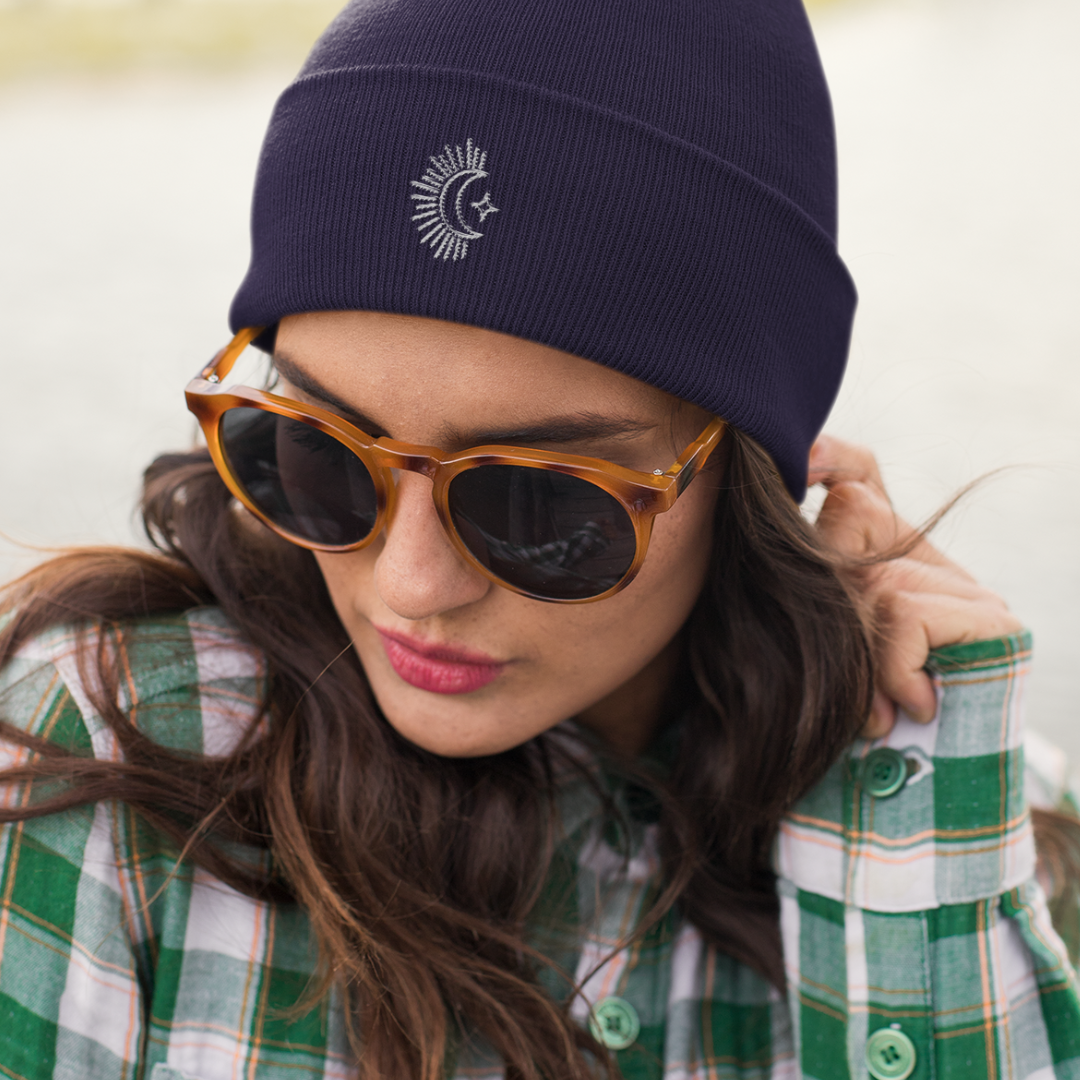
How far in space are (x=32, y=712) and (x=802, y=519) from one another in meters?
0.99

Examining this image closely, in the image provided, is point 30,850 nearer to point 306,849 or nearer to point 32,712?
point 32,712

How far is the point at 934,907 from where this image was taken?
141 cm

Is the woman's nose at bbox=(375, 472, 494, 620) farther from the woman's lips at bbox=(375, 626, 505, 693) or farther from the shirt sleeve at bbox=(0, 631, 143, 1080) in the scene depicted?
the shirt sleeve at bbox=(0, 631, 143, 1080)

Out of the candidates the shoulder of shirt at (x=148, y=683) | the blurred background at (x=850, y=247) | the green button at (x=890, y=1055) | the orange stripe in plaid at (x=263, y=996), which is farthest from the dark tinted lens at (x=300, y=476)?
the green button at (x=890, y=1055)

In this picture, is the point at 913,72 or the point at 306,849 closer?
the point at 306,849

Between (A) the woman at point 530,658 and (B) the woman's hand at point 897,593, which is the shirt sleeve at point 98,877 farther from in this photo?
(B) the woman's hand at point 897,593

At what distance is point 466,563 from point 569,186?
1.41 feet

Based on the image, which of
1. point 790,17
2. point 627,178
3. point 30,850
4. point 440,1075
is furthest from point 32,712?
point 790,17

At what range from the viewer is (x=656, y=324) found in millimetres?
1136

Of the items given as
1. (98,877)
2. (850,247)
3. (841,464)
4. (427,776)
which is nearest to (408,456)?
(427,776)

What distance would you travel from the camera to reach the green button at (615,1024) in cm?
143

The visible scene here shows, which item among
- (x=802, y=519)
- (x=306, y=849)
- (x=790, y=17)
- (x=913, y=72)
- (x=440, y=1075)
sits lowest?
(x=440, y=1075)

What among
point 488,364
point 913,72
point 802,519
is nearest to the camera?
point 488,364

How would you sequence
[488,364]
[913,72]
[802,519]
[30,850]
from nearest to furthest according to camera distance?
[488,364], [30,850], [802,519], [913,72]
